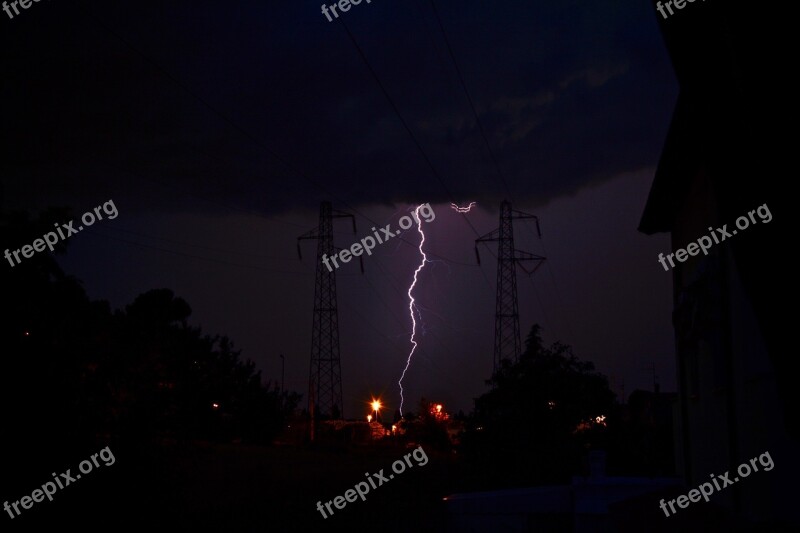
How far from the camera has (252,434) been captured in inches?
1047

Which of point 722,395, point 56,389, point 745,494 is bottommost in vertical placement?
point 745,494

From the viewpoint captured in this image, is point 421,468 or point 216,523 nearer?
point 216,523

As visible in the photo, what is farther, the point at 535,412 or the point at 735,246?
the point at 535,412

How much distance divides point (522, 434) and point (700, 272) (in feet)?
47.4

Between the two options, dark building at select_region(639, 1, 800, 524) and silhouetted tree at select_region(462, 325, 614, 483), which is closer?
dark building at select_region(639, 1, 800, 524)

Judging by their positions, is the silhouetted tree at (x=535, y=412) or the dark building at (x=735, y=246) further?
the silhouetted tree at (x=535, y=412)

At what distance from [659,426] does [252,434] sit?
12.1 meters

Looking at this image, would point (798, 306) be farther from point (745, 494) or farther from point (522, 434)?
point (522, 434)

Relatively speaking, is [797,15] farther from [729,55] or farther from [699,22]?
[699,22]

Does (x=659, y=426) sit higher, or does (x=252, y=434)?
(x=252, y=434)

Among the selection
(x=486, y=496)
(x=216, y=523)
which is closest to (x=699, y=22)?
(x=486, y=496)

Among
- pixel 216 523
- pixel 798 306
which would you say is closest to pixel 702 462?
pixel 798 306

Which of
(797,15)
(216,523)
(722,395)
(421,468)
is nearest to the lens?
(797,15)

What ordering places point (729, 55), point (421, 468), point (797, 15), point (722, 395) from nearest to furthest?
1. point (797, 15)
2. point (729, 55)
3. point (722, 395)
4. point (421, 468)
